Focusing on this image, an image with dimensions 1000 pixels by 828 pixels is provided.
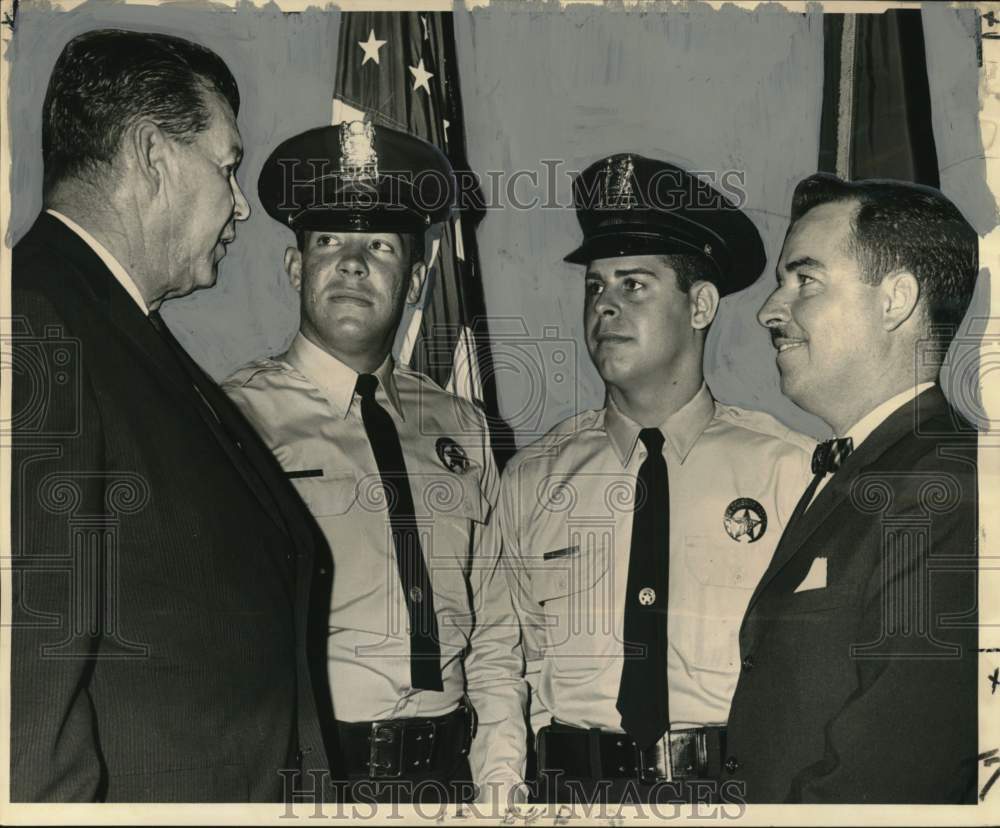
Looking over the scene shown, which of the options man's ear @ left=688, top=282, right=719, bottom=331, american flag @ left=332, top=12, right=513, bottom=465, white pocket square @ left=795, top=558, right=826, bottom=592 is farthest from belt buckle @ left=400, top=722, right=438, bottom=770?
man's ear @ left=688, top=282, right=719, bottom=331

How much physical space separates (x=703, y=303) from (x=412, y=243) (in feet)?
2.40

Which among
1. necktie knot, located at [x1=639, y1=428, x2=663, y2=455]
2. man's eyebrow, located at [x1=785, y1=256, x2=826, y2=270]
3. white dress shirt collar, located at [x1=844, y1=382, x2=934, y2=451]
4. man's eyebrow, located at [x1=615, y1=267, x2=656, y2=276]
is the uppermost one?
man's eyebrow, located at [x1=785, y1=256, x2=826, y2=270]

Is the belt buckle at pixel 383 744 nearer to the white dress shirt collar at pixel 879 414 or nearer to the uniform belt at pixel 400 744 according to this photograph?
the uniform belt at pixel 400 744

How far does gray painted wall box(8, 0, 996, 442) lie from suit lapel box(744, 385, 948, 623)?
0.29 ft

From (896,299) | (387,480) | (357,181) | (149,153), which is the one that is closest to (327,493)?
(387,480)

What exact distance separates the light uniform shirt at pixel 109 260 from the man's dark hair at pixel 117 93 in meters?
0.12

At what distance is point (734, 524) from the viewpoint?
3.00m

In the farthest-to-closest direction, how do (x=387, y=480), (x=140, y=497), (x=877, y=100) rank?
1. (x=877, y=100)
2. (x=387, y=480)
3. (x=140, y=497)

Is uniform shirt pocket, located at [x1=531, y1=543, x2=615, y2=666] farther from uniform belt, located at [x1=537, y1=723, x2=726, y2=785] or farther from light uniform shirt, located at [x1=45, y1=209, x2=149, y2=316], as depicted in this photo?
light uniform shirt, located at [x1=45, y1=209, x2=149, y2=316]

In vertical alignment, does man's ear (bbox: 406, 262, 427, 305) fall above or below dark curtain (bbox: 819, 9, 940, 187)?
below

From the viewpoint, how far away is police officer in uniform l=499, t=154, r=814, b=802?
2.97 meters

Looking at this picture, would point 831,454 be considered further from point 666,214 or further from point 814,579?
point 666,214

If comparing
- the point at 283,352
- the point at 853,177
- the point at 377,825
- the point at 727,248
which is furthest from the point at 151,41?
the point at 377,825

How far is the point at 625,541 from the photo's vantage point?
3.00 metres
